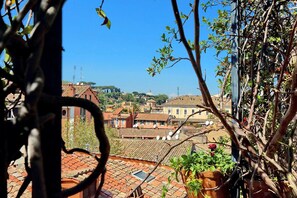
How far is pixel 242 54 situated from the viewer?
161 centimetres

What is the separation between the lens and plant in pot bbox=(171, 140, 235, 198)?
137 centimetres

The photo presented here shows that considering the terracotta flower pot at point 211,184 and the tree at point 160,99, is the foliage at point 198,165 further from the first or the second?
the tree at point 160,99

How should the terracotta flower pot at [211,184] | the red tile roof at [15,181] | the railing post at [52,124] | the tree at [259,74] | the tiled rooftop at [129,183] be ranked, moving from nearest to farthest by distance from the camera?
the railing post at [52,124] < the red tile roof at [15,181] < the tree at [259,74] < the terracotta flower pot at [211,184] < the tiled rooftop at [129,183]

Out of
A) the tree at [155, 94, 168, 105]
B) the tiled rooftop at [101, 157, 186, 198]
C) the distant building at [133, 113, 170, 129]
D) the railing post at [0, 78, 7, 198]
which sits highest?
the tree at [155, 94, 168, 105]

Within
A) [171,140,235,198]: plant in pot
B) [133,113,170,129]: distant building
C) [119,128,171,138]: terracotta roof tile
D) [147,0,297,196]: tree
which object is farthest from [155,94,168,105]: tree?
[171,140,235,198]: plant in pot

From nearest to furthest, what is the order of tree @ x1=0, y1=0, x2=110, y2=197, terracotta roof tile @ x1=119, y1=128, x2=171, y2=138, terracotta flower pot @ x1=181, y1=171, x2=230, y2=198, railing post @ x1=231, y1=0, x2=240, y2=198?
tree @ x1=0, y1=0, x2=110, y2=197 → terracotta flower pot @ x1=181, y1=171, x2=230, y2=198 → railing post @ x1=231, y1=0, x2=240, y2=198 → terracotta roof tile @ x1=119, y1=128, x2=171, y2=138

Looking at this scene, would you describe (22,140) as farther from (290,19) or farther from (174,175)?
(290,19)

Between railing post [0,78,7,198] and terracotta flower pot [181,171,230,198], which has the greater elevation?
railing post [0,78,7,198]

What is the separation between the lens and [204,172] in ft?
4.59

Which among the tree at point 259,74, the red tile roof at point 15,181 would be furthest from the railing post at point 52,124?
the tree at point 259,74

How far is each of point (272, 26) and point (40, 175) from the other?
169cm

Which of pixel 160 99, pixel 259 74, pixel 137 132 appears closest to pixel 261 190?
pixel 259 74

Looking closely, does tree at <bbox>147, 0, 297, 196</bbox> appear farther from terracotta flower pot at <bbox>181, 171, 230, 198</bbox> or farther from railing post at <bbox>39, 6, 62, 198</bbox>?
railing post at <bbox>39, 6, 62, 198</bbox>

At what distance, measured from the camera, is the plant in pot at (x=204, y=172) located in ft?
4.51
